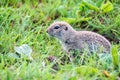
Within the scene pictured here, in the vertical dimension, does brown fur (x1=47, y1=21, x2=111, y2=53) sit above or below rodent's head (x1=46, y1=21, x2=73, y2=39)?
below

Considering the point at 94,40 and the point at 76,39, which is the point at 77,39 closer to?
the point at 76,39

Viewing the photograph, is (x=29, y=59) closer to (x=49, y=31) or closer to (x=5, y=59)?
(x=5, y=59)

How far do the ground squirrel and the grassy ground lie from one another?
0.44ft

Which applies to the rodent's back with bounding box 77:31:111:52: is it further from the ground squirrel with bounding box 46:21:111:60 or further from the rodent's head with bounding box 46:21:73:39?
the rodent's head with bounding box 46:21:73:39

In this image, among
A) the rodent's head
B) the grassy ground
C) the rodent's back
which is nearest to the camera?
the grassy ground

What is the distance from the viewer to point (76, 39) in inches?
218

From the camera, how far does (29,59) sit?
4.76 metres

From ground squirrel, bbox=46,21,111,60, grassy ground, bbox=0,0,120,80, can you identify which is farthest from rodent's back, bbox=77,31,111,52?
grassy ground, bbox=0,0,120,80

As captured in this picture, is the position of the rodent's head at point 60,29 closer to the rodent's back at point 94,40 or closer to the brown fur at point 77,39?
the brown fur at point 77,39

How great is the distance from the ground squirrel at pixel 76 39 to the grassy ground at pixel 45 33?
13 centimetres

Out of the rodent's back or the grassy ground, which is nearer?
the grassy ground

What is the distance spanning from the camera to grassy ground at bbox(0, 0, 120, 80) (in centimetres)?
418

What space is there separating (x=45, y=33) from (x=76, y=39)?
1.70 feet

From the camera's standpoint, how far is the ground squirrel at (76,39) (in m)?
5.38
